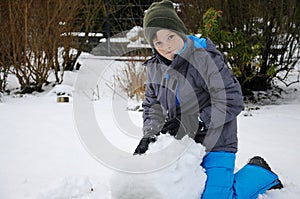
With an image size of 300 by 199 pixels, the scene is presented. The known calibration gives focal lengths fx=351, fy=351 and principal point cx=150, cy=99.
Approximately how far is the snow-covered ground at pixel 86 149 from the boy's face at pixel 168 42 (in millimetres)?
525

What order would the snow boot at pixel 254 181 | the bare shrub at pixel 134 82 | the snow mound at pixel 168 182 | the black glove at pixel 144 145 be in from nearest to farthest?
the snow mound at pixel 168 182 < the black glove at pixel 144 145 < the snow boot at pixel 254 181 < the bare shrub at pixel 134 82

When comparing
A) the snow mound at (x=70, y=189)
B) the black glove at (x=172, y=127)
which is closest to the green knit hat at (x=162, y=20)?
the black glove at (x=172, y=127)

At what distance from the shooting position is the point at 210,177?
1786 millimetres

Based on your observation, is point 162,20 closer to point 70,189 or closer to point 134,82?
point 70,189

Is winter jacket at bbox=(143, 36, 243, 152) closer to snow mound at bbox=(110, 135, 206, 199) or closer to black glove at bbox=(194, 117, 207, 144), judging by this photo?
black glove at bbox=(194, 117, 207, 144)

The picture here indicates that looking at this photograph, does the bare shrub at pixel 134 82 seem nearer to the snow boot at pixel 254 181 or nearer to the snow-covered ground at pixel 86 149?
the snow-covered ground at pixel 86 149

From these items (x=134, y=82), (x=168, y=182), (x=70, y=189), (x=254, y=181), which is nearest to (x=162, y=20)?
(x=168, y=182)

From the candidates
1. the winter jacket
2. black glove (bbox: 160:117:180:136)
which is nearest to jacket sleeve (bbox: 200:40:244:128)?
the winter jacket

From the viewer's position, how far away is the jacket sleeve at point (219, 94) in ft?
5.85

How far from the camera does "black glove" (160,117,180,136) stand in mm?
1815

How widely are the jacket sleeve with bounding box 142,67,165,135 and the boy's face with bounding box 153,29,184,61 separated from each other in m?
0.25

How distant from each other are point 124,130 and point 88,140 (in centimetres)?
45

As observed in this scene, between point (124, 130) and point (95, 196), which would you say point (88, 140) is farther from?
point (95, 196)

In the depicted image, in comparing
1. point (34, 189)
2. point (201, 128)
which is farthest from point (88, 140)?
point (201, 128)
